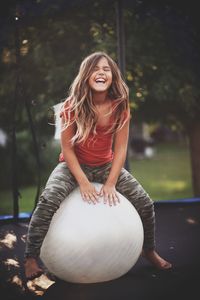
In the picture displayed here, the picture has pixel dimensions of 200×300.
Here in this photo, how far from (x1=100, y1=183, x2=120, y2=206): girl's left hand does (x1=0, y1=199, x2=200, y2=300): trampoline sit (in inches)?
16.4

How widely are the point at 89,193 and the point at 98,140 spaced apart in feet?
1.11

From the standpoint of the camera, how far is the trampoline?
2.35 metres

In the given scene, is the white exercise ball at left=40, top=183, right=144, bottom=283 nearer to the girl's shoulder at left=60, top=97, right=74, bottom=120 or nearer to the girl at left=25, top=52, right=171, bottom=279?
the girl at left=25, top=52, right=171, bottom=279

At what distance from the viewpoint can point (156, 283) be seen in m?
2.49

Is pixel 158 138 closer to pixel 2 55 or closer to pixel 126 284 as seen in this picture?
pixel 2 55

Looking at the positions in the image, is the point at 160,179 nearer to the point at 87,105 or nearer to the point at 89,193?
the point at 87,105

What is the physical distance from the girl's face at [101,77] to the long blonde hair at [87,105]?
20 mm

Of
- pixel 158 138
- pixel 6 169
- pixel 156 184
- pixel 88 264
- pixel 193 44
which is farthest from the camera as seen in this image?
pixel 158 138

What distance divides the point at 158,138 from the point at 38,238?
14.5 m

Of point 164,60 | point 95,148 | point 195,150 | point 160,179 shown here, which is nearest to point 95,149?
point 95,148

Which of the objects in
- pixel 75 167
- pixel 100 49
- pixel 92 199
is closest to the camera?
pixel 92 199

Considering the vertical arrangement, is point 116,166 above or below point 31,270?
above

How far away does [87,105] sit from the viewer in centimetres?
265

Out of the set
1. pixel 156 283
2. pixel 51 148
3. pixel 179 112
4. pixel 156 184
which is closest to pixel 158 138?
pixel 156 184
